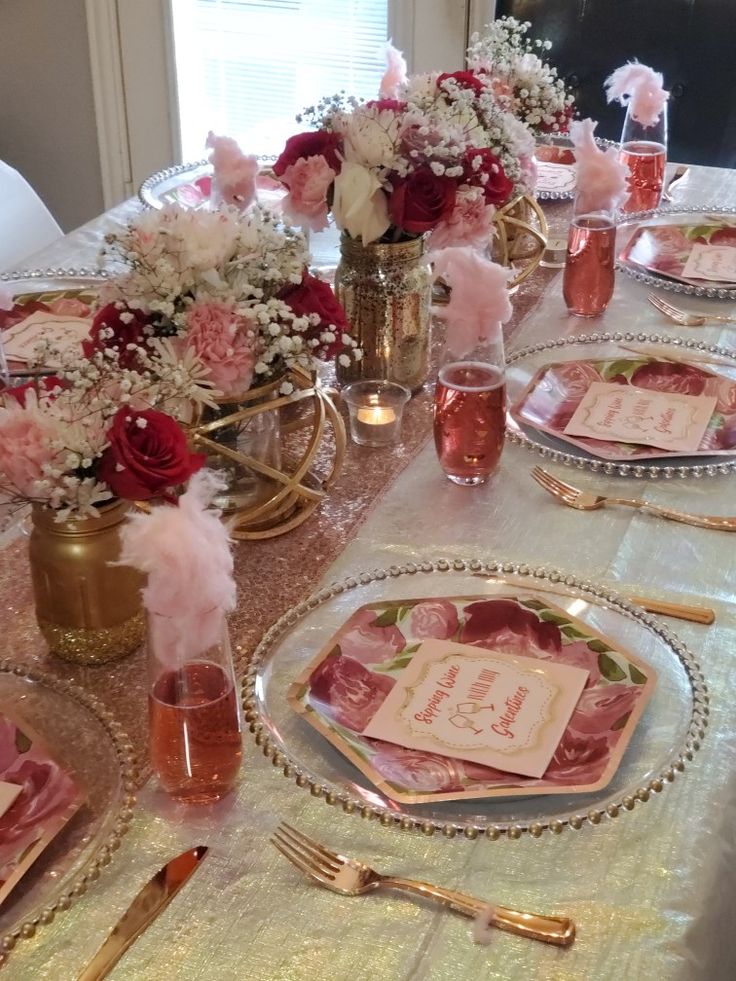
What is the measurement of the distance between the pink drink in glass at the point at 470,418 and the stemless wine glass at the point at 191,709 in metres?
0.44

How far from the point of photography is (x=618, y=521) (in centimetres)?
107

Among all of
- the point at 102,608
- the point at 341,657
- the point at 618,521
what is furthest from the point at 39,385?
the point at 618,521

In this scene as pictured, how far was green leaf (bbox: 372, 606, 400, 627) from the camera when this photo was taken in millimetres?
888

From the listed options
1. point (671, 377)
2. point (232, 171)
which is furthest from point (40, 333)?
point (671, 377)

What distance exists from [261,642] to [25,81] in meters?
2.78

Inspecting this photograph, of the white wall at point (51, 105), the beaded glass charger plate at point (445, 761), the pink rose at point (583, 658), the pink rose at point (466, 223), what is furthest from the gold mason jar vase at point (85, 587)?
the white wall at point (51, 105)

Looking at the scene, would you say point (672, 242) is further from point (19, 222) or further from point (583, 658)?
point (19, 222)

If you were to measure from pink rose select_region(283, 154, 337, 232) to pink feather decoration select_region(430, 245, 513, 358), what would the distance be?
0.17 m

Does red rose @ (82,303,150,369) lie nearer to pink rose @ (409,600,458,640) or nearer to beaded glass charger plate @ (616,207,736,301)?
pink rose @ (409,600,458,640)

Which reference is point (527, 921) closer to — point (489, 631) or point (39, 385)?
point (489, 631)

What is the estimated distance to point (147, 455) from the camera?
0.77m

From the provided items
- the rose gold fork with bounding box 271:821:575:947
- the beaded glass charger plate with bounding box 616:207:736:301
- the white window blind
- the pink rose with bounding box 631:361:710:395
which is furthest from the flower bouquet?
the white window blind

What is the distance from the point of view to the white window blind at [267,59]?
3.03 metres

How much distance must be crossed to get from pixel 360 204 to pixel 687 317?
55 cm
